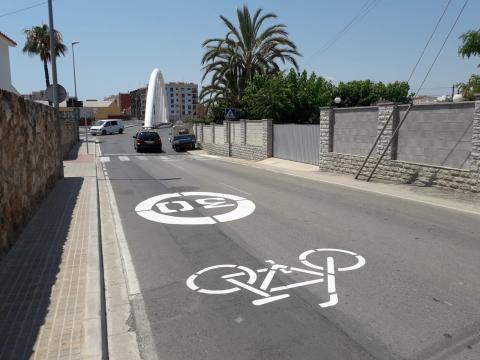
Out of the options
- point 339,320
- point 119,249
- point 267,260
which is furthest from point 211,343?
point 119,249

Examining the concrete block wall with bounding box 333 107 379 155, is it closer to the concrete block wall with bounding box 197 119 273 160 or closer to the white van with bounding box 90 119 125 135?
Result: the concrete block wall with bounding box 197 119 273 160

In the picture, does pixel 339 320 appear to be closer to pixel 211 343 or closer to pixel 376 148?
pixel 211 343

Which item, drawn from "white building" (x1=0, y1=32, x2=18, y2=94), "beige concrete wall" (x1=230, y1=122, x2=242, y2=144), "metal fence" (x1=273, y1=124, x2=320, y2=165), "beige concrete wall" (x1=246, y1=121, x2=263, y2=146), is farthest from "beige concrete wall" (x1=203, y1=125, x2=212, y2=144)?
"white building" (x1=0, y1=32, x2=18, y2=94)

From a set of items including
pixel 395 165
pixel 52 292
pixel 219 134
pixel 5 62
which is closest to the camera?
pixel 52 292

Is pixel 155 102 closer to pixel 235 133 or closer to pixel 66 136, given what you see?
pixel 66 136

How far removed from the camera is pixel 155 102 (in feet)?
258

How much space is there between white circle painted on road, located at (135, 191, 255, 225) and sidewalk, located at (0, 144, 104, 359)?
1.49 m

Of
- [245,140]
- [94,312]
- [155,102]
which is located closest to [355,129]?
[245,140]

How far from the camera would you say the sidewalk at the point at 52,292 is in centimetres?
395

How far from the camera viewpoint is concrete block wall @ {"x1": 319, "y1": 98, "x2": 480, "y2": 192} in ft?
38.0

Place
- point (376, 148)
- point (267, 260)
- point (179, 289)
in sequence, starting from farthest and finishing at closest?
point (376, 148) < point (267, 260) < point (179, 289)

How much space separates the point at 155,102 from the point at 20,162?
72028 mm

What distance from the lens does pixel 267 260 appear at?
20.9ft

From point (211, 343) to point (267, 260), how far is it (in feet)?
7.88
